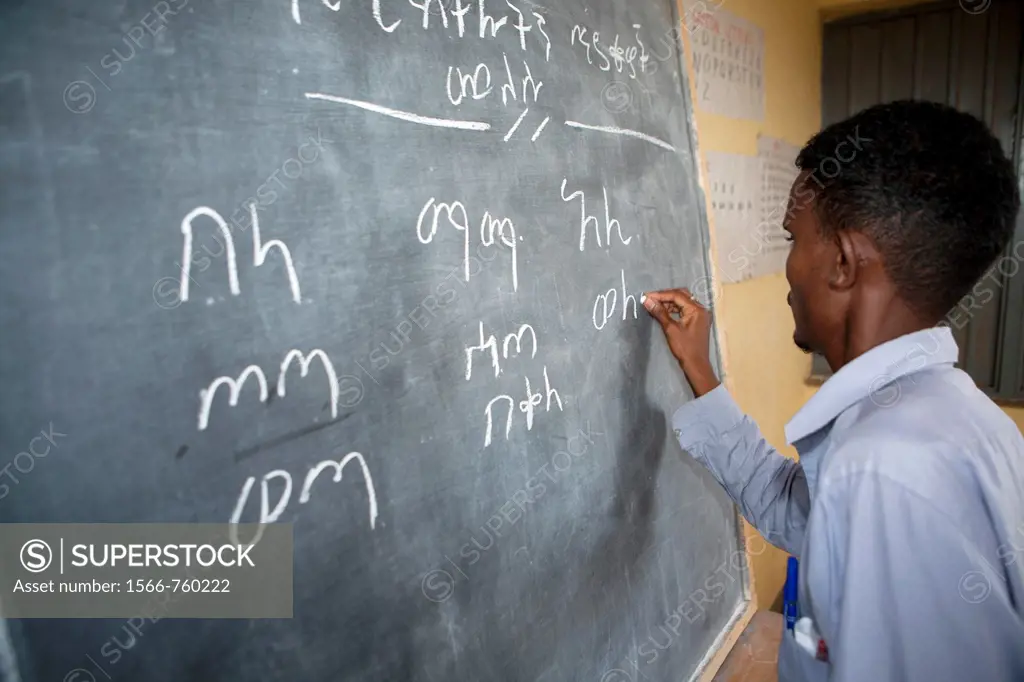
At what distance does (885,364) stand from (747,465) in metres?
0.36

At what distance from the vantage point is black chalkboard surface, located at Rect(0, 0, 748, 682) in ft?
1.39

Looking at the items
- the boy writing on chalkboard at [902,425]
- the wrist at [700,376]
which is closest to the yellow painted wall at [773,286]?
the wrist at [700,376]

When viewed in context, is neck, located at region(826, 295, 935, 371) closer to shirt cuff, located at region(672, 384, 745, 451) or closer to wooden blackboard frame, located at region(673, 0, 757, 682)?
shirt cuff, located at region(672, 384, 745, 451)

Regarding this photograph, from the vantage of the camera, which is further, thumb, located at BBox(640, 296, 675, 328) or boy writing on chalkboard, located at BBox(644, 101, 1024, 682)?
thumb, located at BBox(640, 296, 675, 328)

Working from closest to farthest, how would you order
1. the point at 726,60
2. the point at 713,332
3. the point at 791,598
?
the point at 791,598 < the point at 713,332 < the point at 726,60

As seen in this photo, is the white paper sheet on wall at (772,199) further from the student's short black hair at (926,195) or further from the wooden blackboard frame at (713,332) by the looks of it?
the student's short black hair at (926,195)

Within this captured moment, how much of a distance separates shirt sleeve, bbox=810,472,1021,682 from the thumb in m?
0.49

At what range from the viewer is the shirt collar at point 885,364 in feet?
2.41

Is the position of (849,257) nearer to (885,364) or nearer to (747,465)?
(885,364)

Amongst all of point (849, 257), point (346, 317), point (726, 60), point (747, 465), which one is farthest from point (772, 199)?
point (346, 317)

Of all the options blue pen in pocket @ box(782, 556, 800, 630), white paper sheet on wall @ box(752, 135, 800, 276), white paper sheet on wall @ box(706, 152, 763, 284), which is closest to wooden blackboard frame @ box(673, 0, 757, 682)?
blue pen in pocket @ box(782, 556, 800, 630)

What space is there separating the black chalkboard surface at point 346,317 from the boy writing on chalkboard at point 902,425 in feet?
1.01

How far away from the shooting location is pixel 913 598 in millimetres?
610

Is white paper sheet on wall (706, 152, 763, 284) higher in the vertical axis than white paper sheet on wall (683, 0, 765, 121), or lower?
lower
